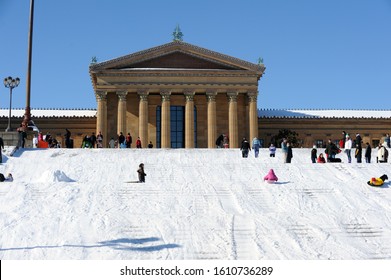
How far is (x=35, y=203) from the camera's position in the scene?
21.1m

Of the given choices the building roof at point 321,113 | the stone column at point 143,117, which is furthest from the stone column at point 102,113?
the building roof at point 321,113

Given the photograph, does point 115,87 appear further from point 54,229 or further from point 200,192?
point 54,229

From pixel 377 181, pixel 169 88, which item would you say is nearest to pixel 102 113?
pixel 169 88

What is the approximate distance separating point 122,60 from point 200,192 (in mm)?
28763

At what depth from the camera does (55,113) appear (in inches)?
2406

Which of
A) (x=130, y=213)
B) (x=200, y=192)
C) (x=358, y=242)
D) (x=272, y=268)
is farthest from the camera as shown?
(x=200, y=192)

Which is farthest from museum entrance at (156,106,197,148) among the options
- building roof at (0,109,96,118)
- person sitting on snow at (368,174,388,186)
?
person sitting on snow at (368,174,388,186)

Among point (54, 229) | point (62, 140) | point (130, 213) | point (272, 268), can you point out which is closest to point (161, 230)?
point (130, 213)

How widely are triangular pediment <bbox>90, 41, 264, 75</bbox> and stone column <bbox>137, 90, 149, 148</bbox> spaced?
2435 millimetres

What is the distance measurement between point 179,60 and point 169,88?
8.72 ft

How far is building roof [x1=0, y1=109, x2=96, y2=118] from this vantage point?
5891 cm

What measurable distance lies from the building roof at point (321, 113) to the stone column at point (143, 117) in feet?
47.3

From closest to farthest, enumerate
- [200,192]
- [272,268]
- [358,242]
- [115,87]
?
[272,268]
[358,242]
[200,192]
[115,87]

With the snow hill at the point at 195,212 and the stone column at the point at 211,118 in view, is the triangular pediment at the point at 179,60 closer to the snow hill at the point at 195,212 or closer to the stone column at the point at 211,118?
the stone column at the point at 211,118
